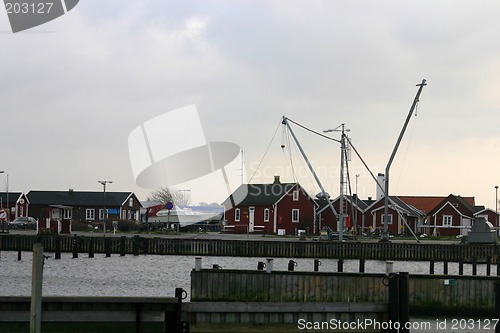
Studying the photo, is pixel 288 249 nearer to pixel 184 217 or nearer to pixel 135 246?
pixel 135 246

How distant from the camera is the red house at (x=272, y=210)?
101125mm

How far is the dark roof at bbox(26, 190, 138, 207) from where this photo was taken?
114m

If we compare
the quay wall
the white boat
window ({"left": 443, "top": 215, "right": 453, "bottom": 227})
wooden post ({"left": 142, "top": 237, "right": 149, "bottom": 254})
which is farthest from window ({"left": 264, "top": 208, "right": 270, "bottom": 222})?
the quay wall

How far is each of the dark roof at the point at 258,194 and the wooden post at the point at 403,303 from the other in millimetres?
85621

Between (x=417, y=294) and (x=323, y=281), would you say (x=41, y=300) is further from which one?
(x=417, y=294)

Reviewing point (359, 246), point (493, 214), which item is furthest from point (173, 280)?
point (493, 214)

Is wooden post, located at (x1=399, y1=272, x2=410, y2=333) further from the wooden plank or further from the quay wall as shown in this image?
the quay wall

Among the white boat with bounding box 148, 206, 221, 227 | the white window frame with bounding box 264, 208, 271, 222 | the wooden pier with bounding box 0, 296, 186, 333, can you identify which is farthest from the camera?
the white boat with bounding box 148, 206, 221, 227

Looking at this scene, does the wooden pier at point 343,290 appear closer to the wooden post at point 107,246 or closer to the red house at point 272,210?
the wooden post at point 107,246

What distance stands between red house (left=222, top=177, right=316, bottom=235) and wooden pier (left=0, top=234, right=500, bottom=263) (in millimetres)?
36983

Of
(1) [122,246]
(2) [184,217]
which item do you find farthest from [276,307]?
(2) [184,217]

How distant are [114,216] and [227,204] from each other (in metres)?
21.0

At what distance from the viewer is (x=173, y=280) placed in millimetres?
42625

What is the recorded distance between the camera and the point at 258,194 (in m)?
104
